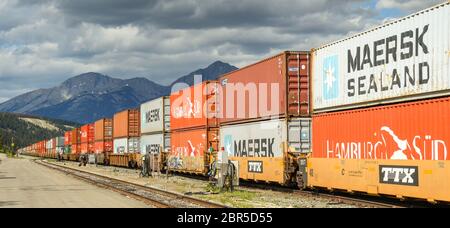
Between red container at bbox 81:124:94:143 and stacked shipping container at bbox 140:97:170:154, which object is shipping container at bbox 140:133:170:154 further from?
red container at bbox 81:124:94:143

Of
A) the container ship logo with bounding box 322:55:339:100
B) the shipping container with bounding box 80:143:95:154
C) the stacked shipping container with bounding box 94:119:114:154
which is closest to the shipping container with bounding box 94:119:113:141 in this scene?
the stacked shipping container with bounding box 94:119:114:154

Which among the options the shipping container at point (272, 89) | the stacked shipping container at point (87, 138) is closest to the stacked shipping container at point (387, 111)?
the shipping container at point (272, 89)

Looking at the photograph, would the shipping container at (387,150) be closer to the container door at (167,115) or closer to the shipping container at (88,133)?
the container door at (167,115)

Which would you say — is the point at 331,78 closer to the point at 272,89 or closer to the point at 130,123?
the point at 272,89

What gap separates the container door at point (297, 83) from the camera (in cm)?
2245

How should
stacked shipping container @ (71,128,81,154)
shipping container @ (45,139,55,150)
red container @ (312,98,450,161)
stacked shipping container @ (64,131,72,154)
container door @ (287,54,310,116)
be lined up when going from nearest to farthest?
1. red container @ (312,98,450,161)
2. container door @ (287,54,310,116)
3. stacked shipping container @ (71,128,81,154)
4. stacked shipping container @ (64,131,72,154)
5. shipping container @ (45,139,55,150)

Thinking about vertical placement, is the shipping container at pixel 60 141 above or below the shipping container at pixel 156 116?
below

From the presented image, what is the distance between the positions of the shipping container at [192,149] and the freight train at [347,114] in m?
0.11

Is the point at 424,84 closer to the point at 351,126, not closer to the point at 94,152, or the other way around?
the point at 351,126

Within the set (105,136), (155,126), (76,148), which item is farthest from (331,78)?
(76,148)

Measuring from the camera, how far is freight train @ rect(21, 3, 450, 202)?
49.2 feet

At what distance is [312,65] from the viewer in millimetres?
21734

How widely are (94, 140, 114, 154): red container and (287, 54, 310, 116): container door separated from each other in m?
41.4
